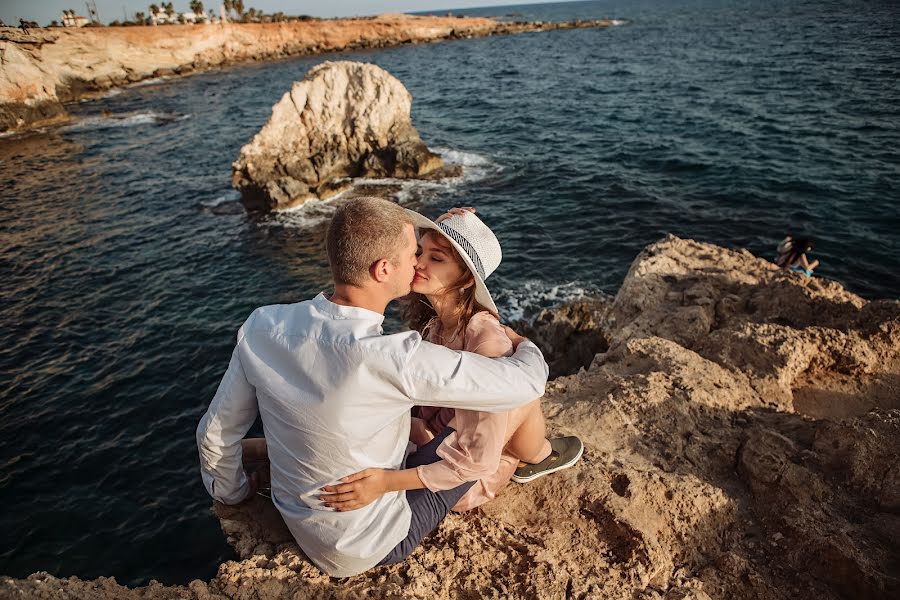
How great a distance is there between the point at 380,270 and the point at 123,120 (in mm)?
42198

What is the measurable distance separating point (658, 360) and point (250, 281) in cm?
1249

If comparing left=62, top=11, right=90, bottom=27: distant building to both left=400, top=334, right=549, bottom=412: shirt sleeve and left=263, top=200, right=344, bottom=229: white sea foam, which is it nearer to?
left=263, top=200, right=344, bottom=229: white sea foam

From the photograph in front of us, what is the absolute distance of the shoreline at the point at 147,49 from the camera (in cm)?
3550

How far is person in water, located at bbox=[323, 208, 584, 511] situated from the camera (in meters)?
2.72

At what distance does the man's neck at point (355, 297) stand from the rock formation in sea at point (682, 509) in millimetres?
1716

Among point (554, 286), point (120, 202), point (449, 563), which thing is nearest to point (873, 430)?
point (449, 563)

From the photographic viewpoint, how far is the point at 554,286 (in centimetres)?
1338

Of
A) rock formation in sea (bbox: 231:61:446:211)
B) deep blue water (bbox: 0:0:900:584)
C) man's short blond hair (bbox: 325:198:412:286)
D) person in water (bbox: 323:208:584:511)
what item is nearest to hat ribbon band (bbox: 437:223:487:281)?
person in water (bbox: 323:208:584:511)

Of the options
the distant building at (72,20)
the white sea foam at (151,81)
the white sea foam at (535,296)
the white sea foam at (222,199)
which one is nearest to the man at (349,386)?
the white sea foam at (535,296)

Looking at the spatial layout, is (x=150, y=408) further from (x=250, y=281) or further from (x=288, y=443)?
(x=288, y=443)

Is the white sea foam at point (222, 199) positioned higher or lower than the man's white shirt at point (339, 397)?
lower

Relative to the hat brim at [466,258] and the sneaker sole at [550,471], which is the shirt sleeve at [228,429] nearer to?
the hat brim at [466,258]

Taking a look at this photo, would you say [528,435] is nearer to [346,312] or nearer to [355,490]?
[355,490]

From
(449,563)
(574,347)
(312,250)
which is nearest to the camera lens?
(449,563)
